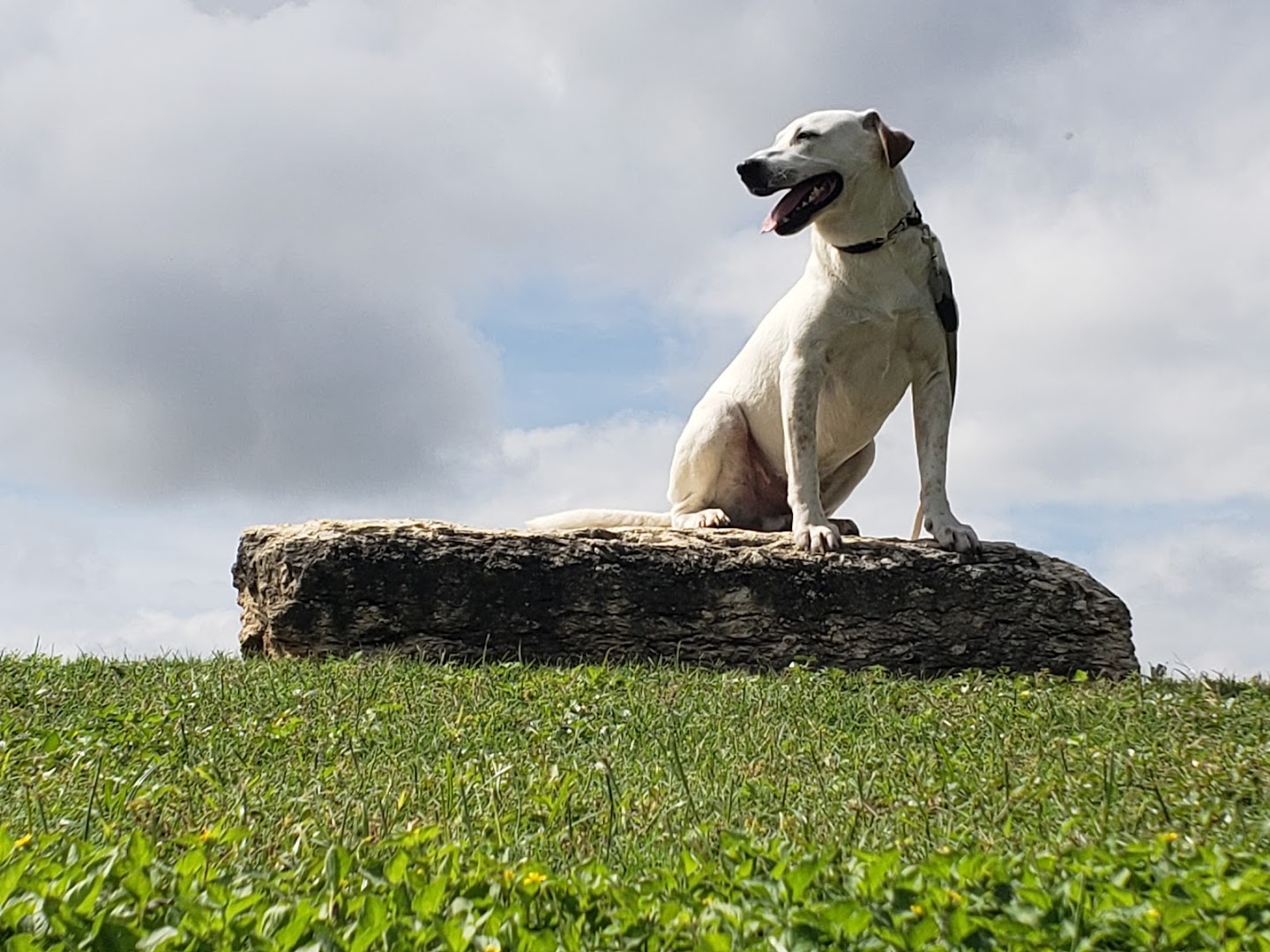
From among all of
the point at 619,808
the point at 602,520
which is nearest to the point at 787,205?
the point at 602,520

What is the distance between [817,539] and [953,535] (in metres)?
0.97

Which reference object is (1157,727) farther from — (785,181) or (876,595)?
(785,181)

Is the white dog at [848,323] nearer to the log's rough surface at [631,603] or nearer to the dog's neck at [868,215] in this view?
the dog's neck at [868,215]

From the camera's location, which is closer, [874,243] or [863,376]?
[874,243]

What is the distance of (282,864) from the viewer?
3.73 meters

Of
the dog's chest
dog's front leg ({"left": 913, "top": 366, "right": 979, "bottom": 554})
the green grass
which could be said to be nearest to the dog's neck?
the dog's chest

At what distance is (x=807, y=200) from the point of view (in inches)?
328

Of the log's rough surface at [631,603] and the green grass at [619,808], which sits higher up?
the log's rough surface at [631,603]

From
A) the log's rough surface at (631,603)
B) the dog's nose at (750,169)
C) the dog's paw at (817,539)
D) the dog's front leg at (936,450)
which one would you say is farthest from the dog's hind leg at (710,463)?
the dog's nose at (750,169)

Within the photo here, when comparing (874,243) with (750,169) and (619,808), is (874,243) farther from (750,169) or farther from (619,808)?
(619,808)

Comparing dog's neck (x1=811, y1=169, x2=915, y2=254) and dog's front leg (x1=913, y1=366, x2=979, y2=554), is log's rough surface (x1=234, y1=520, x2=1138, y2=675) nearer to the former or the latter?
dog's front leg (x1=913, y1=366, x2=979, y2=554)

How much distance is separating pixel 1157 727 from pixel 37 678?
6528mm

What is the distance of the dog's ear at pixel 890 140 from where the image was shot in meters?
8.34

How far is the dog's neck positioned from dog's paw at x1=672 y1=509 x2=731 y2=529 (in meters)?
2.12
